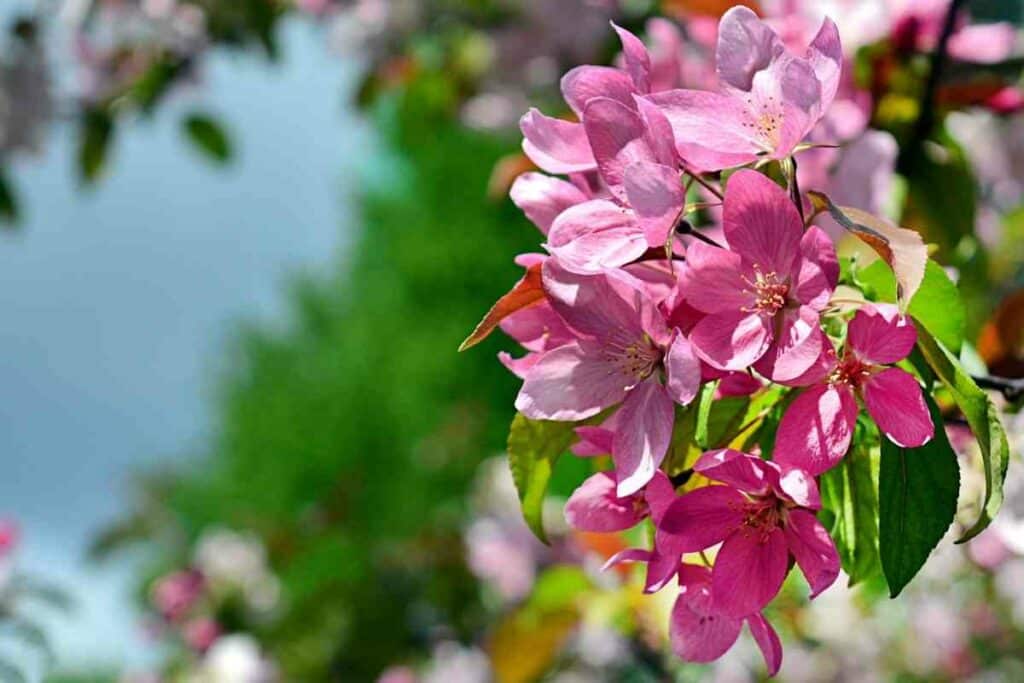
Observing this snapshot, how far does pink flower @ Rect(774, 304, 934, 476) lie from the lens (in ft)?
1.50

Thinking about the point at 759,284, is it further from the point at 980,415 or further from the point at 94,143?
the point at 94,143

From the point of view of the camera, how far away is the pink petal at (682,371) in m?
0.46

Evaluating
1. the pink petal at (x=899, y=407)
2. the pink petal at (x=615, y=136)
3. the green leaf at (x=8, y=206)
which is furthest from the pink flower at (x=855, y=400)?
the green leaf at (x=8, y=206)

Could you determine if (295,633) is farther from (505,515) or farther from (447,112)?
(447,112)

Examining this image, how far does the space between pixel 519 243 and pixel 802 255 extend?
744 cm

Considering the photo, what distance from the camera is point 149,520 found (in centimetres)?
359

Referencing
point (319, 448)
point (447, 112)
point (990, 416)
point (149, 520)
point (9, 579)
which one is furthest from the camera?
point (319, 448)

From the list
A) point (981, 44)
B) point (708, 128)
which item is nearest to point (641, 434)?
point (708, 128)

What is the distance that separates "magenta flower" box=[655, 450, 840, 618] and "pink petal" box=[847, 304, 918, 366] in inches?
2.3

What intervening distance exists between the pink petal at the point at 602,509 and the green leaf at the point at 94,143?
1.44 metres

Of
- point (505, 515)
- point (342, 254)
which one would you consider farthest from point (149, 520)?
point (342, 254)

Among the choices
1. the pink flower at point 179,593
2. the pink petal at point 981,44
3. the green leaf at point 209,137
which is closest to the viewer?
the pink petal at point 981,44

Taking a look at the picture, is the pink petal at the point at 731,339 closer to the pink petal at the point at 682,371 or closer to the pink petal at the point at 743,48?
the pink petal at the point at 682,371

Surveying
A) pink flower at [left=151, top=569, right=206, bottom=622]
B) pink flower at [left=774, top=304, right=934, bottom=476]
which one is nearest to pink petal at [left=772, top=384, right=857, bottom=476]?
pink flower at [left=774, top=304, right=934, bottom=476]
